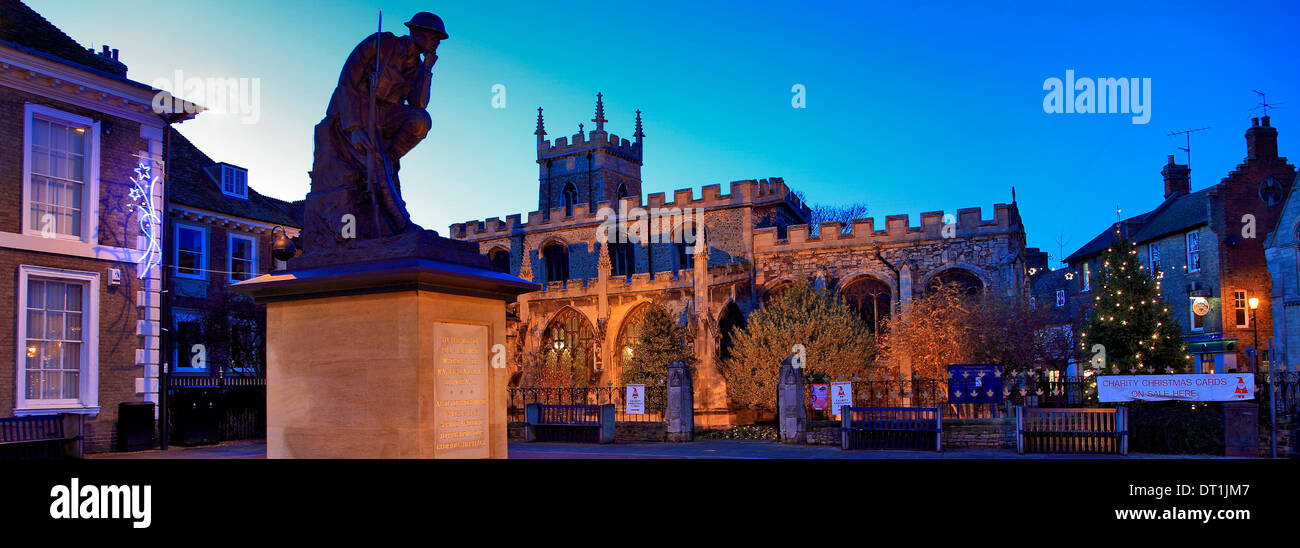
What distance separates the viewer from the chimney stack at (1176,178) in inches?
1956

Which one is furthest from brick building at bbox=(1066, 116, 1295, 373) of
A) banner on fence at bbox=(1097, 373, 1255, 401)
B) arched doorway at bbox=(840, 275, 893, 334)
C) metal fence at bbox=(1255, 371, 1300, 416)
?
banner on fence at bbox=(1097, 373, 1255, 401)

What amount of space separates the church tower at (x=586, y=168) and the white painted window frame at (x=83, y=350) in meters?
41.6

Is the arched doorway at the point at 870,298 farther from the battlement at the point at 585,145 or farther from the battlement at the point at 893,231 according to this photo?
the battlement at the point at 585,145

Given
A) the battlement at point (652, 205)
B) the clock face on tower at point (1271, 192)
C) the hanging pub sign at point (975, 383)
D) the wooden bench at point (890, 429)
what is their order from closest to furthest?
the wooden bench at point (890, 429) → the hanging pub sign at point (975, 383) → the clock face on tower at point (1271, 192) → the battlement at point (652, 205)

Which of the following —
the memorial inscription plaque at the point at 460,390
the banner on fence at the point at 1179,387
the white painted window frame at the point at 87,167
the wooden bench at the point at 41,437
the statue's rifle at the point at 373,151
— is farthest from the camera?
the banner on fence at the point at 1179,387

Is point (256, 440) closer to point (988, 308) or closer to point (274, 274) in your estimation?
point (274, 274)

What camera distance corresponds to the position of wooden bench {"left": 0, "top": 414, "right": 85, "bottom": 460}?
16828 millimetres

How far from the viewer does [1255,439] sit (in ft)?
61.9

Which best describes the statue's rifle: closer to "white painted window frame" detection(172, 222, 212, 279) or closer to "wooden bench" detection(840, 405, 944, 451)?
"wooden bench" detection(840, 405, 944, 451)

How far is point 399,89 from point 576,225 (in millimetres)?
43117

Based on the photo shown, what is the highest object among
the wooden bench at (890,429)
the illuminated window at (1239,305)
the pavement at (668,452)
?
the illuminated window at (1239,305)

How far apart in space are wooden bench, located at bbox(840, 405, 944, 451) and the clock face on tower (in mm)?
27197

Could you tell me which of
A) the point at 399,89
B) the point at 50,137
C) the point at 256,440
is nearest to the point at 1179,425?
the point at 399,89

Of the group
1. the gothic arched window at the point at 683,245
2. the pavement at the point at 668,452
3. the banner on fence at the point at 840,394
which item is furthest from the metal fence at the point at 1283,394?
the gothic arched window at the point at 683,245
